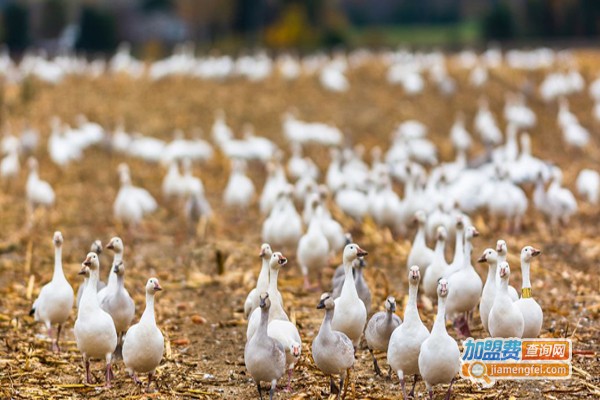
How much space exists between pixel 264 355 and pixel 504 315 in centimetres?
209

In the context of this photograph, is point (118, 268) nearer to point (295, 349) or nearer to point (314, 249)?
point (295, 349)

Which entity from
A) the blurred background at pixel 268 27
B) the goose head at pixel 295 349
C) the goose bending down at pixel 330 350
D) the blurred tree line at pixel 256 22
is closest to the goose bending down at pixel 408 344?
the goose bending down at pixel 330 350

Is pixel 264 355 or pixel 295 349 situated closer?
pixel 264 355

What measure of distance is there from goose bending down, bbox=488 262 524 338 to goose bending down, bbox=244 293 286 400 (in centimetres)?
186

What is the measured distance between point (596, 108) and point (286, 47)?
21561mm

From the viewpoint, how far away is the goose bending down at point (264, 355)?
6996mm

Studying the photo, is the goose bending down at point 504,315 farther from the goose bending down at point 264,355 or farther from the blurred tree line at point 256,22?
the blurred tree line at point 256,22

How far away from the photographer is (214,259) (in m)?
12.5

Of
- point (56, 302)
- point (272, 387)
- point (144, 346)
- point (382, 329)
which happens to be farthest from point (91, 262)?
point (382, 329)

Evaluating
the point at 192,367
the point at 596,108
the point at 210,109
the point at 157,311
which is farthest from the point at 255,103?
the point at 192,367

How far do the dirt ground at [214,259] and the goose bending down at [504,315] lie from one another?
17.1 inches

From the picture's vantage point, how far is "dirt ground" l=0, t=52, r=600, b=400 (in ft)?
25.9

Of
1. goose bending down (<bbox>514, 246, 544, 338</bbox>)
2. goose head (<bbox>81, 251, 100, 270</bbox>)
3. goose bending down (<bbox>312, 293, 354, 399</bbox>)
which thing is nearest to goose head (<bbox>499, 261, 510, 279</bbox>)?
goose bending down (<bbox>514, 246, 544, 338</bbox>)

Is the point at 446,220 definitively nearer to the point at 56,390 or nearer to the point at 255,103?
the point at 56,390
